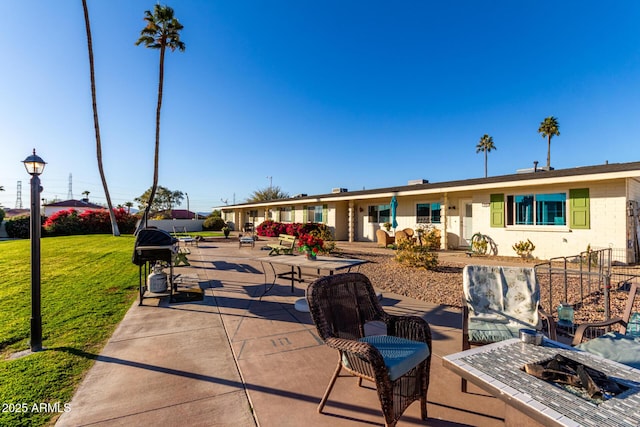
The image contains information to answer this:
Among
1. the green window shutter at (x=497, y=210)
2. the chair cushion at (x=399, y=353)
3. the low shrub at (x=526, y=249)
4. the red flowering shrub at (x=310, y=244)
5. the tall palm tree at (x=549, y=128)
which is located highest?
the tall palm tree at (x=549, y=128)

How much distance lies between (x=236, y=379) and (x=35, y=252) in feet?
9.58

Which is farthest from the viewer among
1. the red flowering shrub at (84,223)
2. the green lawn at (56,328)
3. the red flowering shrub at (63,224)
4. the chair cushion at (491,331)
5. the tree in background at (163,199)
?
the tree in background at (163,199)

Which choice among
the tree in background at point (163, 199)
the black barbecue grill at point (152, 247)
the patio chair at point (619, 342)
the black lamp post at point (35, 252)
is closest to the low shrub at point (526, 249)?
the patio chair at point (619, 342)

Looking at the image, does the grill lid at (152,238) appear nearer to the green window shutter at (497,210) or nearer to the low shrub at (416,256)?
the low shrub at (416,256)

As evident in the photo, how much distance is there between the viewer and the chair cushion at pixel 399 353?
2086 mm

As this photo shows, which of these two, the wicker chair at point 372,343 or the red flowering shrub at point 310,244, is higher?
the red flowering shrub at point 310,244

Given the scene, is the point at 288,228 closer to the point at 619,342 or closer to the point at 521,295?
the point at 521,295

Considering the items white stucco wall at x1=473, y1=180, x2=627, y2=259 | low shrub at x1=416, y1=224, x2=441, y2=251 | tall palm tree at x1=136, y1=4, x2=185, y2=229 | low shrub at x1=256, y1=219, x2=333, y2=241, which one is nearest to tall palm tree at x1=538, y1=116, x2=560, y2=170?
low shrub at x1=416, y1=224, x2=441, y2=251

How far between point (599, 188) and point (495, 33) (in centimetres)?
787

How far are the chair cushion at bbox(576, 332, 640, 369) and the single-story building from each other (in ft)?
27.5

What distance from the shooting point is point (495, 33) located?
503 inches

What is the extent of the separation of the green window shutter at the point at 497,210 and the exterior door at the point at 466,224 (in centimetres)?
167

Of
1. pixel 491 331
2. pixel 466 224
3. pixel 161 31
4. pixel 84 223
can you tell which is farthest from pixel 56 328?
pixel 84 223

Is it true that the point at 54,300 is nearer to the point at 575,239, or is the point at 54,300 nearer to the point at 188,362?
the point at 188,362
